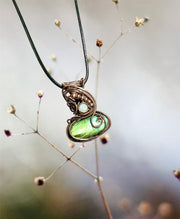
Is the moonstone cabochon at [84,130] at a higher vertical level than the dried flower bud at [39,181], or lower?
higher

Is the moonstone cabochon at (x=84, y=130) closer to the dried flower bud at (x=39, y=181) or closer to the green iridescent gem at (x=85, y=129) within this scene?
the green iridescent gem at (x=85, y=129)

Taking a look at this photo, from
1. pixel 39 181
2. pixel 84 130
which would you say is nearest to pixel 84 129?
pixel 84 130

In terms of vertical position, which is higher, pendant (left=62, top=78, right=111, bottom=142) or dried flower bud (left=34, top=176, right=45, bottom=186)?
pendant (left=62, top=78, right=111, bottom=142)

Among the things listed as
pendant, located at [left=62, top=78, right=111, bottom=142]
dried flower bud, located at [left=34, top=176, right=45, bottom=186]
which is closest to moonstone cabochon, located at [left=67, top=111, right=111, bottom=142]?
pendant, located at [left=62, top=78, right=111, bottom=142]

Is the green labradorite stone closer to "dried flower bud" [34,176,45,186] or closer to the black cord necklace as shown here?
the black cord necklace

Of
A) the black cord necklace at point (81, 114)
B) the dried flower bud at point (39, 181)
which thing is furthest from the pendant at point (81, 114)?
the dried flower bud at point (39, 181)

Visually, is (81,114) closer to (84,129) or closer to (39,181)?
(84,129)

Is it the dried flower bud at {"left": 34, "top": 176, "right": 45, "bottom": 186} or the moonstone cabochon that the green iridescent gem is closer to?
the moonstone cabochon
